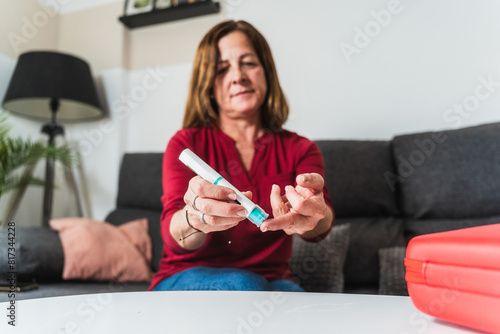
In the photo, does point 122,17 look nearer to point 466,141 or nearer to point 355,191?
point 355,191

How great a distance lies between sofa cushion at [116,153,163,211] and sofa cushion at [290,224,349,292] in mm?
769

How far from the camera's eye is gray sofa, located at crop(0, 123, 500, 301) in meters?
1.45

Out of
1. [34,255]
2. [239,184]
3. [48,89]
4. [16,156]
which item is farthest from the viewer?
[48,89]

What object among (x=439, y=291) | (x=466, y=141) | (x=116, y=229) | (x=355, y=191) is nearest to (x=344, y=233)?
(x=355, y=191)

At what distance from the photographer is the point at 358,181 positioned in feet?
5.54

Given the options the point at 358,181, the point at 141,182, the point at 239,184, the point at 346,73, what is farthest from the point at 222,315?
the point at 346,73

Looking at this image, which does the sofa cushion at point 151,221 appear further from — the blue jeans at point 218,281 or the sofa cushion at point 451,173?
the sofa cushion at point 451,173

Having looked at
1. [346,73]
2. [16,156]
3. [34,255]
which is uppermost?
[346,73]

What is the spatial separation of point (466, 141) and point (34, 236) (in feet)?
5.37

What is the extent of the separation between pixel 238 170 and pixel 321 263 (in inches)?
24.5

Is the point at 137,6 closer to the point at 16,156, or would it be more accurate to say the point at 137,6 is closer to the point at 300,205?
the point at 16,156

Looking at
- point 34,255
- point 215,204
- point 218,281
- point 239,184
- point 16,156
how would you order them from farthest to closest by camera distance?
1. point 16,156
2. point 34,255
3. point 239,184
4. point 218,281
5. point 215,204

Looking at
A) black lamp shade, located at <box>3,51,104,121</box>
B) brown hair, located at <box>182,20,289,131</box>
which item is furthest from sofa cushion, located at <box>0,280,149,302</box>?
black lamp shade, located at <box>3,51,104,121</box>

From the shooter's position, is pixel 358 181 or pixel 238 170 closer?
pixel 238 170
